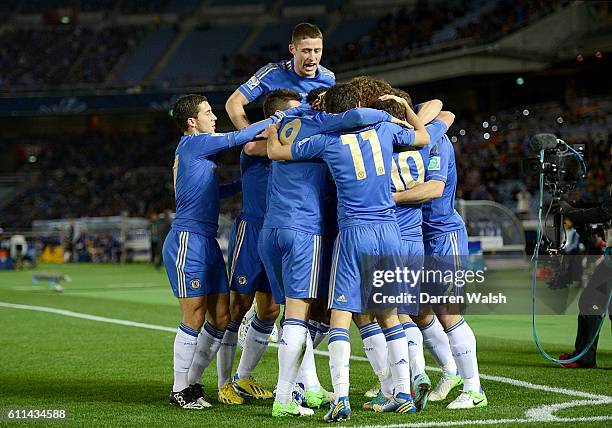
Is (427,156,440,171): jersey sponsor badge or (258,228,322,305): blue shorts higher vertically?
(427,156,440,171): jersey sponsor badge

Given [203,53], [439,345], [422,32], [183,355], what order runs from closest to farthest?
[183,355] → [439,345] → [422,32] → [203,53]

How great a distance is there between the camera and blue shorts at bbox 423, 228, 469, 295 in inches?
273

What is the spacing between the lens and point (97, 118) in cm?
5319

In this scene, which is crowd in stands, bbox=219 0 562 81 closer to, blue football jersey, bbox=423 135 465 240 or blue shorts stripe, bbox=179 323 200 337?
blue football jersey, bbox=423 135 465 240

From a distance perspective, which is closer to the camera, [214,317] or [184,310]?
[184,310]

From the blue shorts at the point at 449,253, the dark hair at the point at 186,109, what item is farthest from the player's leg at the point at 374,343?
the dark hair at the point at 186,109

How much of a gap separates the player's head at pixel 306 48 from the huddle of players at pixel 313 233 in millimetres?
12

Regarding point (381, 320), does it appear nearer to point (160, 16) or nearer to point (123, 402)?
point (123, 402)

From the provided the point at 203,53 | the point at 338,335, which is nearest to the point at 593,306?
the point at 338,335

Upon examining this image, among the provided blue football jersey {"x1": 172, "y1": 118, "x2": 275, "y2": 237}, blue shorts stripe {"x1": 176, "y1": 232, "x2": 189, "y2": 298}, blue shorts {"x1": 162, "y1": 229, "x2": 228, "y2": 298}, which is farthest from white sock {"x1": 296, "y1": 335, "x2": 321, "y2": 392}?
blue football jersey {"x1": 172, "y1": 118, "x2": 275, "y2": 237}

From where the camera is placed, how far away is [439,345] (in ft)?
→ 23.2

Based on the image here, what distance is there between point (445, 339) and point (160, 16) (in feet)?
158

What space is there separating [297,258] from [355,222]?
1.52ft

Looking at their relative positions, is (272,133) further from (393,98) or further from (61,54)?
(61,54)
